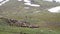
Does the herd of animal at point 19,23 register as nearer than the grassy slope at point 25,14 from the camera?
No

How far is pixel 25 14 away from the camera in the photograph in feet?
15.7

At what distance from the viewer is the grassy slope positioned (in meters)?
4.08

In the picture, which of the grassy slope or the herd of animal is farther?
the herd of animal

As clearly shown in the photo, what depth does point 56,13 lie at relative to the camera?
489 centimetres

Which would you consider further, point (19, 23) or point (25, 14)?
point (25, 14)

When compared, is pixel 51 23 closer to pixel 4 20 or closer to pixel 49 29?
pixel 49 29

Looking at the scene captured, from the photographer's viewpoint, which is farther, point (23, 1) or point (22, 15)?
point (23, 1)

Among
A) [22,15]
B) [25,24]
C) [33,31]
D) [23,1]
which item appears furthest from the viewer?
[23,1]

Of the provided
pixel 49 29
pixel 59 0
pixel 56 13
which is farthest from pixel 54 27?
pixel 59 0

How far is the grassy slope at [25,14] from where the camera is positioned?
13.4ft

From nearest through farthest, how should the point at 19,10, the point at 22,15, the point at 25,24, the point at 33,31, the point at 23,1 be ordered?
Answer: 1. the point at 33,31
2. the point at 25,24
3. the point at 22,15
4. the point at 19,10
5. the point at 23,1

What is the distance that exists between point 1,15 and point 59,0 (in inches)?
87.5

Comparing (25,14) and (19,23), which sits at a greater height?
(25,14)

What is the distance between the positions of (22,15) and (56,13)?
957mm
